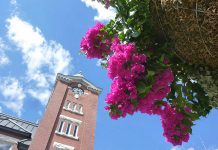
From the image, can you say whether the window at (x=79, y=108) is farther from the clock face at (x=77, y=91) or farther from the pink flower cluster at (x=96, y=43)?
the pink flower cluster at (x=96, y=43)

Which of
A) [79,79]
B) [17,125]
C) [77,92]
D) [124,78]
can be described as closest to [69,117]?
[77,92]

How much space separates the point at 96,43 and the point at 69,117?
2315 cm

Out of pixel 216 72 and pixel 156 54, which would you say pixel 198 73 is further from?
pixel 156 54

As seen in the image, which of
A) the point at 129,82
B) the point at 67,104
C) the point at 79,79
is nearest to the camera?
the point at 129,82

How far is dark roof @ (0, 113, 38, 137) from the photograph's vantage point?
2248cm

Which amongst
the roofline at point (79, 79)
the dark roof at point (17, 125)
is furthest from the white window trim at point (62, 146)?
the roofline at point (79, 79)

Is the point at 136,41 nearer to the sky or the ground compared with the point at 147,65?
nearer to the sky

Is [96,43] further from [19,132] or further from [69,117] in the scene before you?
[69,117]

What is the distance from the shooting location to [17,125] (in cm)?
2370

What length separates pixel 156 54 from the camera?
3838mm

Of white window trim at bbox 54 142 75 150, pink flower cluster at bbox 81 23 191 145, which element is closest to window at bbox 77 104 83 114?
white window trim at bbox 54 142 75 150

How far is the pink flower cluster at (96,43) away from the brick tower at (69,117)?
63.1ft

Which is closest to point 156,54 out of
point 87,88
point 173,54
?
point 173,54

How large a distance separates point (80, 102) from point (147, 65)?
86.0ft
